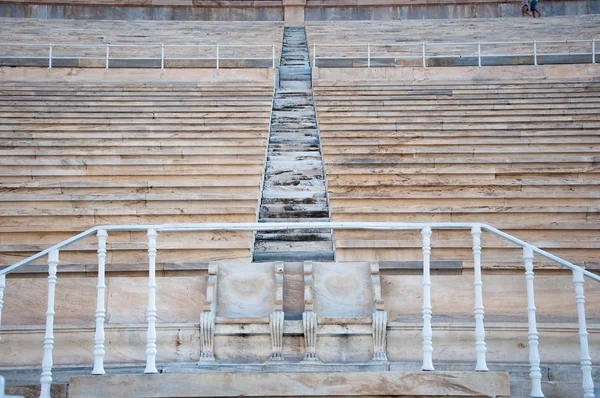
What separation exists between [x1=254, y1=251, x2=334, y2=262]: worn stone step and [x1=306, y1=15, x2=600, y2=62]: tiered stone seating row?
1013 centimetres

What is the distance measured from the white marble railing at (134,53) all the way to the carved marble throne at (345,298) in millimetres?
9692

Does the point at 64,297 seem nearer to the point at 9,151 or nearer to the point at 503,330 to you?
the point at 503,330

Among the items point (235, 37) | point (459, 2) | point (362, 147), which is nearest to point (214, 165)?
point (362, 147)

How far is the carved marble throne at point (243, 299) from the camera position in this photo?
555 cm

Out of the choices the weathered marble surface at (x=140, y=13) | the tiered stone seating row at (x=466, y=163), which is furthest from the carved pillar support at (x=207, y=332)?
the weathered marble surface at (x=140, y=13)

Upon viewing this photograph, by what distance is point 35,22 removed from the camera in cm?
2367

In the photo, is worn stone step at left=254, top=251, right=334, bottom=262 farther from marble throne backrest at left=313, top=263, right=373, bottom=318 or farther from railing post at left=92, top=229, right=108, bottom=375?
railing post at left=92, top=229, right=108, bottom=375

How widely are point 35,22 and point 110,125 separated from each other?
1307 centimetres

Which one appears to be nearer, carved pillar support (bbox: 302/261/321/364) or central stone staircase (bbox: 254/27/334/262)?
carved pillar support (bbox: 302/261/321/364)

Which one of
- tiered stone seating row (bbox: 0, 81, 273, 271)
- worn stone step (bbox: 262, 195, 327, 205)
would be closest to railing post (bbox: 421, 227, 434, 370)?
tiered stone seating row (bbox: 0, 81, 273, 271)

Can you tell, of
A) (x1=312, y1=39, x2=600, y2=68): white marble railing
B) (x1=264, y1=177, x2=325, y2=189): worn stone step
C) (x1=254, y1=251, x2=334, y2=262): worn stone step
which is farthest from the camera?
(x1=312, y1=39, x2=600, y2=68): white marble railing

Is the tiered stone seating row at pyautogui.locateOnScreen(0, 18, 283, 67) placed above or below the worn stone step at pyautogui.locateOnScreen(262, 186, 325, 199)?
above

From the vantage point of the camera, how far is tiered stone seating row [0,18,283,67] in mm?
16297

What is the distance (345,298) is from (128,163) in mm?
4803
